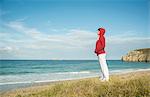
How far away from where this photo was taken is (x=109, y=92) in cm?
766

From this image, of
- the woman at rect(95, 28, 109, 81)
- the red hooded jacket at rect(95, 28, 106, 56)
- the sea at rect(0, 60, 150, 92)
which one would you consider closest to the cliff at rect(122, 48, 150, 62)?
the sea at rect(0, 60, 150, 92)

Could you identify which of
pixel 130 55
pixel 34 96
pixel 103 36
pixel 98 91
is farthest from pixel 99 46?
pixel 130 55

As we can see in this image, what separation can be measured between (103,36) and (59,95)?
2927mm

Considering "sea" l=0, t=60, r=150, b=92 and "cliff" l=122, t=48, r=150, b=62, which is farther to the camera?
"cliff" l=122, t=48, r=150, b=62

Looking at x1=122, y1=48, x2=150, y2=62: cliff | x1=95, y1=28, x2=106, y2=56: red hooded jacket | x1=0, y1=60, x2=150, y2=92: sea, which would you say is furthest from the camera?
x1=122, y1=48, x2=150, y2=62: cliff

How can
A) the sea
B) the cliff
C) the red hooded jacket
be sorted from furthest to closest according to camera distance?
the cliff
the sea
the red hooded jacket

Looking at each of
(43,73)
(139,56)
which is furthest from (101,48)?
(139,56)

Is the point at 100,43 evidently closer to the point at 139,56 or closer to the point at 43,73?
the point at 43,73

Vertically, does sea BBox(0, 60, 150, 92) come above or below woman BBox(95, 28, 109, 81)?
below

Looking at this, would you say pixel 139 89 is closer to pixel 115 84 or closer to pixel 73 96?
pixel 115 84

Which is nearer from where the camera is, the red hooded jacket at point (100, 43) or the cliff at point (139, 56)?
the red hooded jacket at point (100, 43)

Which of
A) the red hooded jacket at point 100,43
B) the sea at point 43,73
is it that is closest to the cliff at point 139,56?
the sea at point 43,73

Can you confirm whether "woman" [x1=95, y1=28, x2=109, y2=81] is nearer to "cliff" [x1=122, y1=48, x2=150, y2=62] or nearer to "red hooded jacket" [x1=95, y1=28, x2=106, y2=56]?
"red hooded jacket" [x1=95, y1=28, x2=106, y2=56]

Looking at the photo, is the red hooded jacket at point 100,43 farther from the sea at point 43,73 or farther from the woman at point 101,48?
the sea at point 43,73
